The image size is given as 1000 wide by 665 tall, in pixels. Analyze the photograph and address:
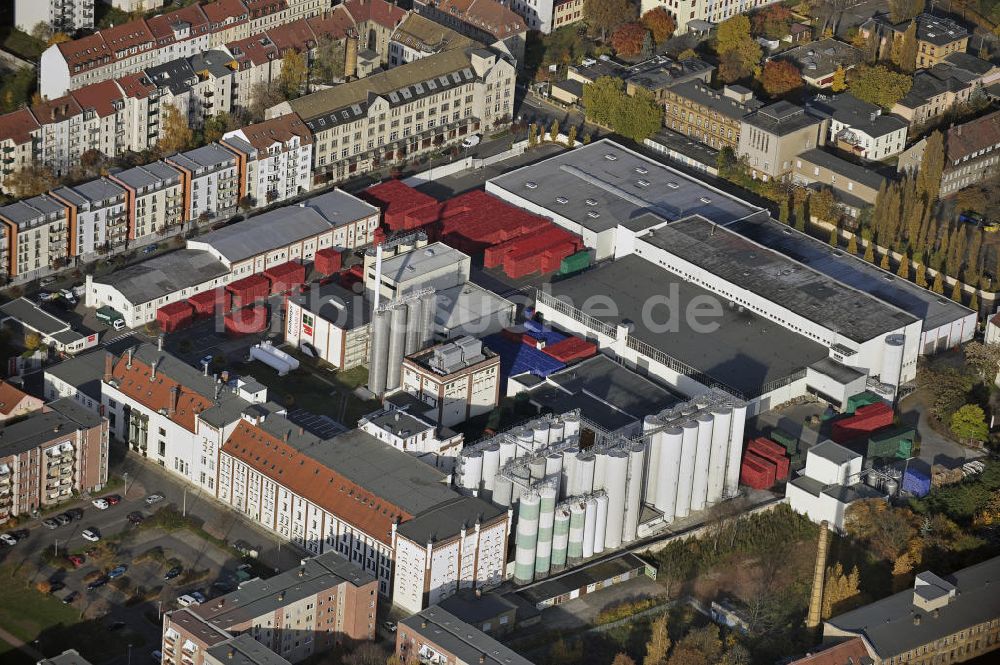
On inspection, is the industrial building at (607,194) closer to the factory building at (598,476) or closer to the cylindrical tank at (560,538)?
the factory building at (598,476)

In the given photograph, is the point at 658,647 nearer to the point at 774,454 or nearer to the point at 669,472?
the point at 669,472

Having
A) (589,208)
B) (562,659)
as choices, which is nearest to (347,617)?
(562,659)

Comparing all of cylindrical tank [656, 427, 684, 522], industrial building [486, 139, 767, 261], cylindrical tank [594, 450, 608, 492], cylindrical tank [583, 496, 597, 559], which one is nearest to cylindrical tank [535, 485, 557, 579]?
cylindrical tank [583, 496, 597, 559]

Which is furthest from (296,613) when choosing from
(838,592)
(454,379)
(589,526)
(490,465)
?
(838,592)

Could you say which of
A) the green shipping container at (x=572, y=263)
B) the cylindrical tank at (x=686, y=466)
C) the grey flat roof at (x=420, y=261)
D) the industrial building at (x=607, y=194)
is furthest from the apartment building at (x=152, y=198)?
the cylindrical tank at (x=686, y=466)

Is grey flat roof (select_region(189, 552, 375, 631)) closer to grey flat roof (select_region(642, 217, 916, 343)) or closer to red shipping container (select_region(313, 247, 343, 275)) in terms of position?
red shipping container (select_region(313, 247, 343, 275))

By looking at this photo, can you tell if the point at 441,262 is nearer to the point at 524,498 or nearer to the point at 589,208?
the point at 589,208
